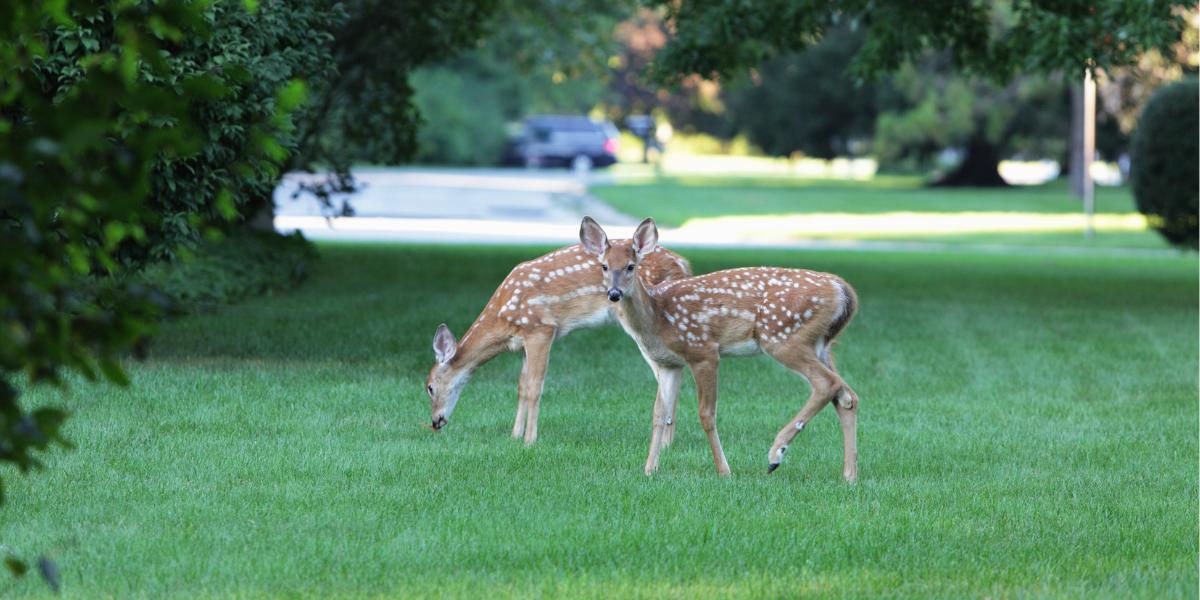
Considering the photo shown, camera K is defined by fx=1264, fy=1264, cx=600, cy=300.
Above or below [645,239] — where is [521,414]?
below

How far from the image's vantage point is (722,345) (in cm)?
678

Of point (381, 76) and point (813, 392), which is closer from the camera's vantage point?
point (813, 392)

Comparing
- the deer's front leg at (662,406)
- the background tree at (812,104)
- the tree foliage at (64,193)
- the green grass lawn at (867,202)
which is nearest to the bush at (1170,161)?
the green grass lawn at (867,202)

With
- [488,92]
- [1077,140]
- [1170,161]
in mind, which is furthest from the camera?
[488,92]

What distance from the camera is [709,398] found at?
263 inches

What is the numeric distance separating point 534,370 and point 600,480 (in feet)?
3.80

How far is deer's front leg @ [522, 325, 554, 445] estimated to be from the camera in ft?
24.6

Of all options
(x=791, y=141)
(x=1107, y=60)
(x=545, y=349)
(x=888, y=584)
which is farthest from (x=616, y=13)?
(x=791, y=141)

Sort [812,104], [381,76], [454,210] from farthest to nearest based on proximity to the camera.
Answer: [812,104]
[454,210]
[381,76]

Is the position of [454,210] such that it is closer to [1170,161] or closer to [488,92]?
[1170,161]

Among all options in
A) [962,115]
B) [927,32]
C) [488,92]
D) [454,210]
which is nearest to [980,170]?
[962,115]

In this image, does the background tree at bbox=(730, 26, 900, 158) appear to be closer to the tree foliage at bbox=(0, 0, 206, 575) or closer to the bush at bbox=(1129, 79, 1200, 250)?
the bush at bbox=(1129, 79, 1200, 250)

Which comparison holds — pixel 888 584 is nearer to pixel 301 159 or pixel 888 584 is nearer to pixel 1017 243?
pixel 301 159

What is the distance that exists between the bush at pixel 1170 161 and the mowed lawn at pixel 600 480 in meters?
4.83
